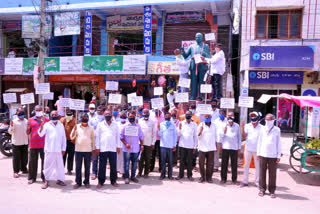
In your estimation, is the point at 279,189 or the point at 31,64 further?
the point at 31,64

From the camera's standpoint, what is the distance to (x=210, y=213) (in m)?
5.00

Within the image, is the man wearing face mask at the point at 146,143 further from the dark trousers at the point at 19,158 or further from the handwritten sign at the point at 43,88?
the dark trousers at the point at 19,158

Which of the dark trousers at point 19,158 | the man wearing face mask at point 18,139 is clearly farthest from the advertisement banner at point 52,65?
the dark trousers at point 19,158

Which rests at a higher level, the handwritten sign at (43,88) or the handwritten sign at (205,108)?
the handwritten sign at (43,88)

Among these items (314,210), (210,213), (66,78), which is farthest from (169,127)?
(66,78)

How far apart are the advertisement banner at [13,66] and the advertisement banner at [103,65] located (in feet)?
15.5

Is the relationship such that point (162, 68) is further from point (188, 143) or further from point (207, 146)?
point (207, 146)

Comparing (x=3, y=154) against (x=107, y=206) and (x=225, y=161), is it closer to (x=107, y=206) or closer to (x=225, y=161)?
(x=107, y=206)

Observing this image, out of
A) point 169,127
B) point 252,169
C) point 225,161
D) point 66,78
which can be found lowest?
point 252,169

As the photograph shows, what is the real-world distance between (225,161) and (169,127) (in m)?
1.70

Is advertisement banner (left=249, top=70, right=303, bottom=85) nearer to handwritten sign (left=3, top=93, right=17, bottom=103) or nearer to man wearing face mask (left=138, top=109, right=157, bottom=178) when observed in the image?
man wearing face mask (left=138, top=109, right=157, bottom=178)

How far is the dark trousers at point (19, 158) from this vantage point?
7168 millimetres

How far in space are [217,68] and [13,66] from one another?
46.4ft

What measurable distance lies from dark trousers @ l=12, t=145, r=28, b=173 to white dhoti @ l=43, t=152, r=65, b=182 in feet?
4.49
